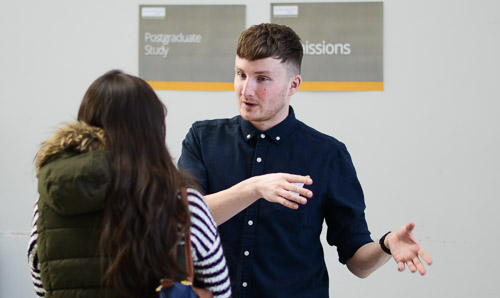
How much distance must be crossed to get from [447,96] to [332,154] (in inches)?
53.3

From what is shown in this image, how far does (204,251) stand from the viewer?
1107 mm

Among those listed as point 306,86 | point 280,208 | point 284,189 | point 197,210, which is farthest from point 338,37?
point 197,210

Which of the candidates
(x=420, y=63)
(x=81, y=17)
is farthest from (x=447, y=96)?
(x=81, y=17)

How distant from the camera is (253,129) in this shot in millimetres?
1685

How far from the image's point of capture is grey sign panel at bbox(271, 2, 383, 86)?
2.79 m

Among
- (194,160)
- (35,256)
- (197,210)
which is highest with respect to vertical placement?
(194,160)

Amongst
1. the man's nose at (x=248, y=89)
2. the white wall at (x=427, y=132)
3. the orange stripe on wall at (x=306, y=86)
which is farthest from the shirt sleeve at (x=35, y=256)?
the orange stripe on wall at (x=306, y=86)

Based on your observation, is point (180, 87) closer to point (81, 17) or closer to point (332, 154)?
point (81, 17)

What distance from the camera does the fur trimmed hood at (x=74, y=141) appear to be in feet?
3.40

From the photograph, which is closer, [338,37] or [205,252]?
[205,252]

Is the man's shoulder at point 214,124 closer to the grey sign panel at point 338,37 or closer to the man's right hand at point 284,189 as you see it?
the man's right hand at point 284,189

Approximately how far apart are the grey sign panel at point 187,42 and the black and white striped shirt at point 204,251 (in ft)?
5.97

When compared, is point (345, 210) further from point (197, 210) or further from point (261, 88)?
point (197, 210)

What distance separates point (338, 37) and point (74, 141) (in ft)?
6.72
